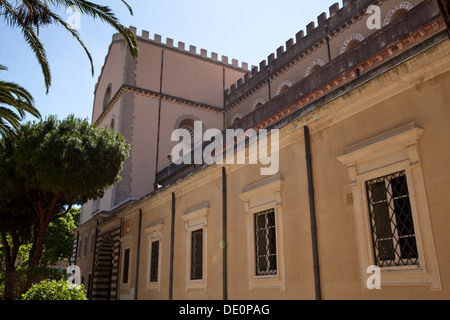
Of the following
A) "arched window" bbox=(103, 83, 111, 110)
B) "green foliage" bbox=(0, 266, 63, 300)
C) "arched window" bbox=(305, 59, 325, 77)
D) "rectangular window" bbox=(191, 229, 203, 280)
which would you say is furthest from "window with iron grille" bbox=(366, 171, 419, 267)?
"arched window" bbox=(103, 83, 111, 110)

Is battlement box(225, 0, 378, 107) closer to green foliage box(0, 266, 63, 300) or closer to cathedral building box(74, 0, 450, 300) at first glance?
cathedral building box(74, 0, 450, 300)

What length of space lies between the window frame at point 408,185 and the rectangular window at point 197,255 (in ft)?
20.2

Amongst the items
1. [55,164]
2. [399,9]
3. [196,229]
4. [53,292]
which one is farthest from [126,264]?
[399,9]

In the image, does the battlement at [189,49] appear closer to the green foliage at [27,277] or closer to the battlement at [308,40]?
the battlement at [308,40]

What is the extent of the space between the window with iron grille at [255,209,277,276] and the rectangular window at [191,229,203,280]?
294 cm

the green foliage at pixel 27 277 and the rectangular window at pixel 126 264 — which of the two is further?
the rectangular window at pixel 126 264

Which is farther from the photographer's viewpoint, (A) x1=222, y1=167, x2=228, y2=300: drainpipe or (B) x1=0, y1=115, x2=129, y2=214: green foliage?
(B) x1=0, y1=115, x2=129, y2=214: green foliage

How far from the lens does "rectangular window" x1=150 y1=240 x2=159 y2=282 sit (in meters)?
15.4

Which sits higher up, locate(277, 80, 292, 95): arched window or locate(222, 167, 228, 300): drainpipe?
locate(277, 80, 292, 95): arched window

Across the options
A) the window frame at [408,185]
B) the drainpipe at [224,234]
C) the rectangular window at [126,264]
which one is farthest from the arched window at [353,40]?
the rectangular window at [126,264]

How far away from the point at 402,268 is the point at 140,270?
11.9 m

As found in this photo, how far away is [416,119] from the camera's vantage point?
6.99 m

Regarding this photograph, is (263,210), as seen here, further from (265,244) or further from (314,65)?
(314,65)

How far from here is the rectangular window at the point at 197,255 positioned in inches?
498
